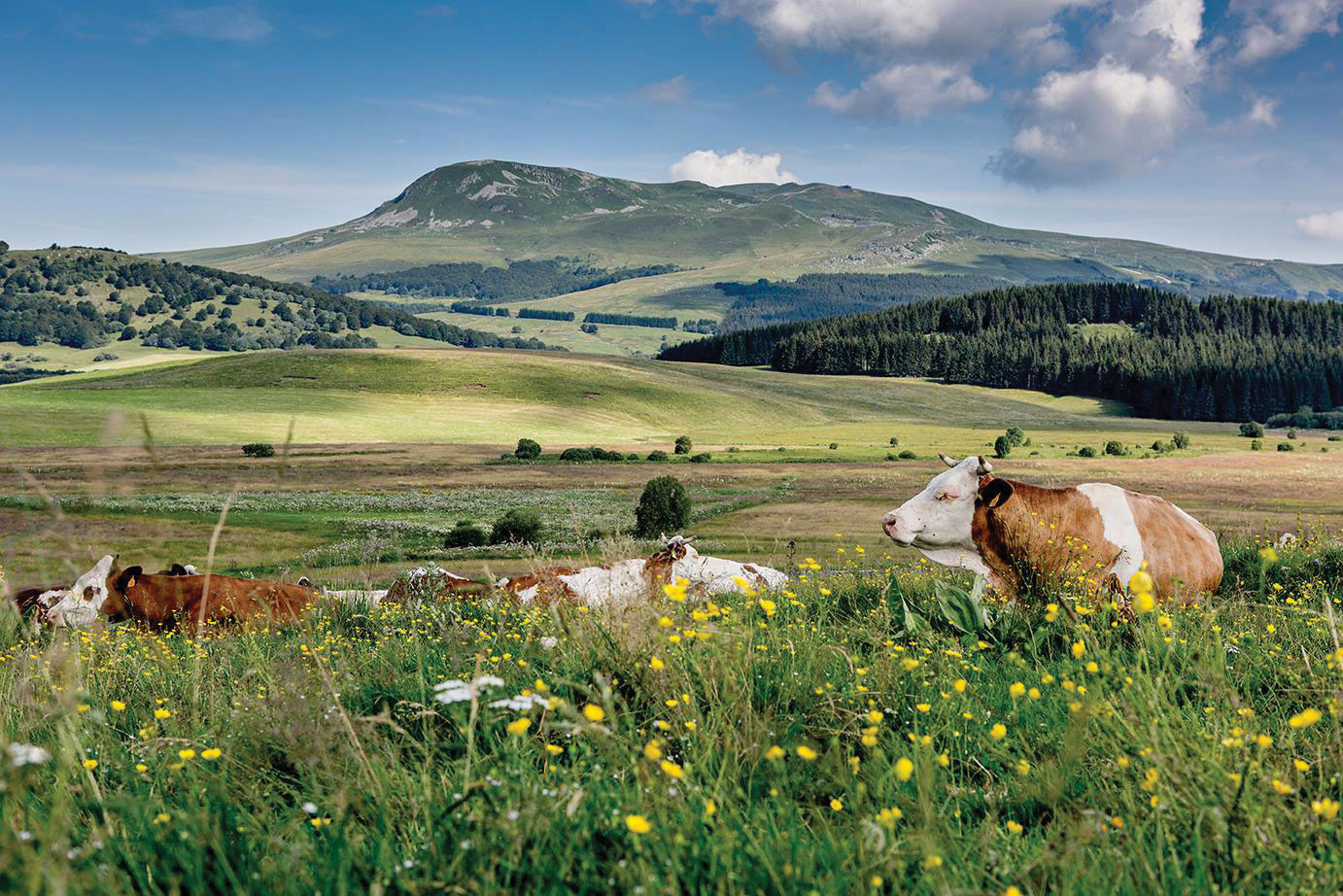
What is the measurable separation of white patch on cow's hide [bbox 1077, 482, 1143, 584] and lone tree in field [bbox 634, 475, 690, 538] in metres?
33.1

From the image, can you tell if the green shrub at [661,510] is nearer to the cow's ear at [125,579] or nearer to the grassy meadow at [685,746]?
the cow's ear at [125,579]

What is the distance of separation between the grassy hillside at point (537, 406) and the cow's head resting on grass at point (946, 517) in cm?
7700

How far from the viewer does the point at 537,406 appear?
4938 inches

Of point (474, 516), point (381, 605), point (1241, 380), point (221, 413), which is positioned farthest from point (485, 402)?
point (1241, 380)

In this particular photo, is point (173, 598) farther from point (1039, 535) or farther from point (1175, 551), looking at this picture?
point (1175, 551)

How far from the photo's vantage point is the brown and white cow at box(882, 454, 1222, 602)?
9.51 meters

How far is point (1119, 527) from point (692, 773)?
7890 mm

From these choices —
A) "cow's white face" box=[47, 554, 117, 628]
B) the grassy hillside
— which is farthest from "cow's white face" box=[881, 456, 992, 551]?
the grassy hillside

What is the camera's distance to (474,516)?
48656mm

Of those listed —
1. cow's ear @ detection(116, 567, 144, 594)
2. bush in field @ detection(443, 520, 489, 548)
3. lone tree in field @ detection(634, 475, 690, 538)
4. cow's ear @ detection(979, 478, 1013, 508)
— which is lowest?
bush in field @ detection(443, 520, 489, 548)

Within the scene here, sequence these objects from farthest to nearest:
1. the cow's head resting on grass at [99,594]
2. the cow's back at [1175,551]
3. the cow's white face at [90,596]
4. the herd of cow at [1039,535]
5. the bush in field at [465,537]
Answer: the bush in field at [465,537], the cow's head resting on grass at [99,594], the cow's white face at [90,596], the cow's back at [1175,551], the herd of cow at [1039,535]

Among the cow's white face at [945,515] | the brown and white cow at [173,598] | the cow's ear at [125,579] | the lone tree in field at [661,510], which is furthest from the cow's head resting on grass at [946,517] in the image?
the lone tree in field at [661,510]

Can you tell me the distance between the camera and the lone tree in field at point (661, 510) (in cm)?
4322

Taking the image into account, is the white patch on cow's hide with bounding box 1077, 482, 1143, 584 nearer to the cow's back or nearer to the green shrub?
the cow's back
